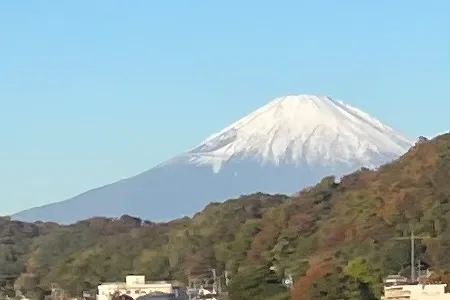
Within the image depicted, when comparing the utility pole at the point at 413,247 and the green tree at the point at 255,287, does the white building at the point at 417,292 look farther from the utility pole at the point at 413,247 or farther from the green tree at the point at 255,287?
the utility pole at the point at 413,247

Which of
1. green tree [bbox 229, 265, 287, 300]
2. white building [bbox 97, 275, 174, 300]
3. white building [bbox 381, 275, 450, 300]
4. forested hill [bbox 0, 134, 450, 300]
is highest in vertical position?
forested hill [bbox 0, 134, 450, 300]

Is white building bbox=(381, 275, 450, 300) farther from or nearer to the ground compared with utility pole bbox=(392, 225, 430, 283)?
nearer to the ground

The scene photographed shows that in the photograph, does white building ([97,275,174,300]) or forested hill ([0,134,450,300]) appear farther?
white building ([97,275,174,300])

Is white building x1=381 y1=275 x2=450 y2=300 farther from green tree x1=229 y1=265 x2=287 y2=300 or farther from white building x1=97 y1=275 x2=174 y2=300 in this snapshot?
white building x1=97 y1=275 x2=174 y2=300

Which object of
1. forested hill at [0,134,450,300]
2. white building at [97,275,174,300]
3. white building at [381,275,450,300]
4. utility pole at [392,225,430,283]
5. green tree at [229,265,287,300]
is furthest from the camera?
white building at [97,275,174,300]

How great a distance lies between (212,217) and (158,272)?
5.07 m

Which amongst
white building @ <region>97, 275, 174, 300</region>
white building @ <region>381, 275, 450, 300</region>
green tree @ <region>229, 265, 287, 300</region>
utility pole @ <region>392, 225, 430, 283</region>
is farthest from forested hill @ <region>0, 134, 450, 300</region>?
white building @ <region>97, 275, 174, 300</region>

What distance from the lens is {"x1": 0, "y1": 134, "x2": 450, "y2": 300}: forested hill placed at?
41.7 meters

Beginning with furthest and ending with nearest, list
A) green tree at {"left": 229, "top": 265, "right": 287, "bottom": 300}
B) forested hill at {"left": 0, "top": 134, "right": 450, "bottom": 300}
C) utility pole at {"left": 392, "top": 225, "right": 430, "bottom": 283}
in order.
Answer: utility pole at {"left": 392, "top": 225, "right": 430, "bottom": 283}
forested hill at {"left": 0, "top": 134, "right": 450, "bottom": 300}
green tree at {"left": 229, "top": 265, "right": 287, "bottom": 300}

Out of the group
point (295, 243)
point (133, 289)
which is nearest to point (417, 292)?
point (133, 289)

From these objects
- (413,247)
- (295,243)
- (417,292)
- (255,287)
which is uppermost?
(295,243)

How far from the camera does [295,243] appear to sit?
196 ft

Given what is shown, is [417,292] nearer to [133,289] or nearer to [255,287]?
[255,287]

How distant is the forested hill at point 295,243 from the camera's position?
137 ft
